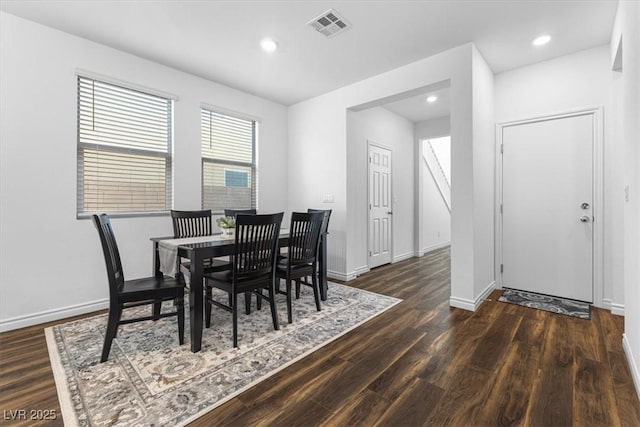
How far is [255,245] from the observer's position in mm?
2322

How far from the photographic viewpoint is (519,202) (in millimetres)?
3500

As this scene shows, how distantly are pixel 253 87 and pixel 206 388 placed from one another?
370cm

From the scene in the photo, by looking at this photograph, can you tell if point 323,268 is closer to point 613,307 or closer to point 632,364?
point 632,364

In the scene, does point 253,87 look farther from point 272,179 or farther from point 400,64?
point 400,64

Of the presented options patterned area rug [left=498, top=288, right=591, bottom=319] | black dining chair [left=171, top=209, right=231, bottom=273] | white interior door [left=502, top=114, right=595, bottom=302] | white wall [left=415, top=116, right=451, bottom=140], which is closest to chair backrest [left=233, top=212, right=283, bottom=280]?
black dining chair [left=171, top=209, right=231, bottom=273]

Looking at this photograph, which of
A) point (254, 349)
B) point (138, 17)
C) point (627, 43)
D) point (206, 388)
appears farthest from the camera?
point (138, 17)

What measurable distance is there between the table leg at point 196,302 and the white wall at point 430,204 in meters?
4.62

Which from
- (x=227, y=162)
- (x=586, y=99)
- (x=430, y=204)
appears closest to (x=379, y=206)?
(x=430, y=204)

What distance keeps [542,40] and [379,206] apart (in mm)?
2872

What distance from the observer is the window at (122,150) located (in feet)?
9.71

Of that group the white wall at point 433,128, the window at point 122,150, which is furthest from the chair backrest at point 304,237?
the white wall at point 433,128

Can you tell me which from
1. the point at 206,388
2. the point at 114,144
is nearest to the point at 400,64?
the point at 114,144

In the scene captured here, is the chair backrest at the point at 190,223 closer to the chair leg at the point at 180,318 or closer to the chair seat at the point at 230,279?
the chair seat at the point at 230,279

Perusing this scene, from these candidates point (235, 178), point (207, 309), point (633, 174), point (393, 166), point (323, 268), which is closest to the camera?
point (633, 174)
